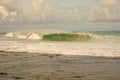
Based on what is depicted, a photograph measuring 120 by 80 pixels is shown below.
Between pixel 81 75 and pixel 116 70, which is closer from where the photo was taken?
pixel 81 75

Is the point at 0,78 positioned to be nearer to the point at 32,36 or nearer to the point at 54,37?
the point at 54,37

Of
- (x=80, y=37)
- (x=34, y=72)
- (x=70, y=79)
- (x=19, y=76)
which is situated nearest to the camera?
(x=70, y=79)

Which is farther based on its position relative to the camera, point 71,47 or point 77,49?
point 71,47

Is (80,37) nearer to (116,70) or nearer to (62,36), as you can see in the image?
(62,36)

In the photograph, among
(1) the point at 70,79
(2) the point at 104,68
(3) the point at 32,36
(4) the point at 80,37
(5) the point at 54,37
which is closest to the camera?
(1) the point at 70,79

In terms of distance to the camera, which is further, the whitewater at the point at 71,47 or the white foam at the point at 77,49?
the whitewater at the point at 71,47

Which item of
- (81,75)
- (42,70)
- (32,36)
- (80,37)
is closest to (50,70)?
(42,70)

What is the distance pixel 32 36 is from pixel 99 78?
41.9 metres

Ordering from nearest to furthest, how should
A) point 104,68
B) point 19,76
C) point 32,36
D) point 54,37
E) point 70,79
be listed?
point 70,79
point 19,76
point 104,68
point 54,37
point 32,36

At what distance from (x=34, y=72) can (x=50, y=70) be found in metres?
0.84

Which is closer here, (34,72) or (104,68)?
(34,72)

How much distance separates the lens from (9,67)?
1258cm

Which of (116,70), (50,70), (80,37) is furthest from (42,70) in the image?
(80,37)

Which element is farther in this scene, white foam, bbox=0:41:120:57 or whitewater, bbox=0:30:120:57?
whitewater, bbox=0:30:120:57
